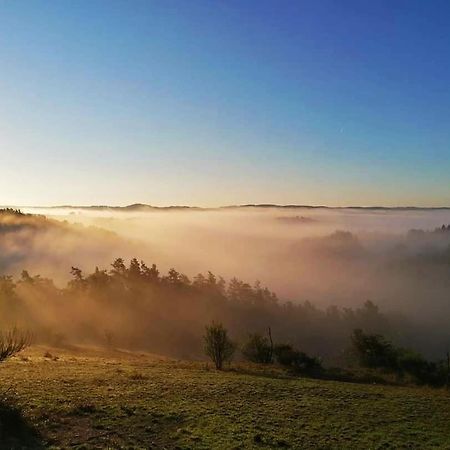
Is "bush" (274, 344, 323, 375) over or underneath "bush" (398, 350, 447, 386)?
over

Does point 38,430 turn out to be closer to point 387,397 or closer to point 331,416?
point 331,416

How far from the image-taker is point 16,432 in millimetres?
27125

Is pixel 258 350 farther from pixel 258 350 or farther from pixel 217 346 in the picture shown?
pixel 217 346

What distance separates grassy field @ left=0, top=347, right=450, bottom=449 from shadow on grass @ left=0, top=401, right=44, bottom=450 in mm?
56

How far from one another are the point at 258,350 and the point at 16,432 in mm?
61242

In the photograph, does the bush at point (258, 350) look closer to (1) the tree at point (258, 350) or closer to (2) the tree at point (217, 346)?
(1) the tree at point (258, 350)

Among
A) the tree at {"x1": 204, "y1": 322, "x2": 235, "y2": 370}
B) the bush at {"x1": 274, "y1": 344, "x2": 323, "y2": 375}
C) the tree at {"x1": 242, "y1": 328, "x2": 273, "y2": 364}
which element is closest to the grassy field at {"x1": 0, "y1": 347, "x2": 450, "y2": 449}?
the tree at {"x1": 204, "y1": 322, "x2": 235, "y2": 370}

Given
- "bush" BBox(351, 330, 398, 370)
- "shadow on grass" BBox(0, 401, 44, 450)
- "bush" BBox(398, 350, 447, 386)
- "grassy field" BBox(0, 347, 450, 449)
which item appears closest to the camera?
"shadow on grass" BBox(0, 401, 44, 450)

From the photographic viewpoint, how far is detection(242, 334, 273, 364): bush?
274 feet

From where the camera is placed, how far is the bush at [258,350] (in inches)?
3287

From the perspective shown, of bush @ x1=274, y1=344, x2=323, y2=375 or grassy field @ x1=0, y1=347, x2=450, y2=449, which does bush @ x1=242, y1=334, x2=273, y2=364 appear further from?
grassy field @ x1=0, y1=347, x2=450, y2=449

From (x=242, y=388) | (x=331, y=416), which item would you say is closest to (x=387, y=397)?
(x=331, y=416)

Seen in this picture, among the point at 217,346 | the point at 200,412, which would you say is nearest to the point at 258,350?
the point at 217,346

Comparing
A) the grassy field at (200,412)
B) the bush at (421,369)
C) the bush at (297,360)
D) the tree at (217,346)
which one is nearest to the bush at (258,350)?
the bush at (297,360)
